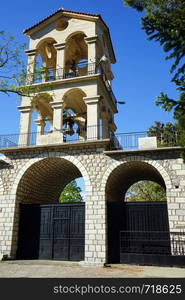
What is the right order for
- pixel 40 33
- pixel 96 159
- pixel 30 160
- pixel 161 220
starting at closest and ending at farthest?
pixel 161 220, pixel 96 159, pixel 30 160, pixel 40 33

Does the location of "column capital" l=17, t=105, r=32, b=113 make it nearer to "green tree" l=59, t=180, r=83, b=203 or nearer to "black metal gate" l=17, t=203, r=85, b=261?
"black metal gate" l=17, t=203, r=85, b=261

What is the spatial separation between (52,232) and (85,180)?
327cm

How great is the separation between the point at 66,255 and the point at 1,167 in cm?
571

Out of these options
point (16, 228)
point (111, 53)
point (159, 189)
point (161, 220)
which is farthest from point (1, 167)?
point (159, 189)

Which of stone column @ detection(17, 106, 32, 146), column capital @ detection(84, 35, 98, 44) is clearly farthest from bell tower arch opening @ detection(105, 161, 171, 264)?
column capital @ detection(84, 35, 98, 44)

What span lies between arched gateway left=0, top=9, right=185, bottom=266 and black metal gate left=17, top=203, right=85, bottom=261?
0.15ft

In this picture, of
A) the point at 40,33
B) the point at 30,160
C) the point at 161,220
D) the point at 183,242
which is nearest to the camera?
the point at 183,242

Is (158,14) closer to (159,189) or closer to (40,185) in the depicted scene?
(40,185)

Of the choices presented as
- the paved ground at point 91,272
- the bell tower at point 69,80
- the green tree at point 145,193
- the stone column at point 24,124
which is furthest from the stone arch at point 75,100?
the green tree at point 145,193

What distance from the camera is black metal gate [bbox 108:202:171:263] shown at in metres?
11.1

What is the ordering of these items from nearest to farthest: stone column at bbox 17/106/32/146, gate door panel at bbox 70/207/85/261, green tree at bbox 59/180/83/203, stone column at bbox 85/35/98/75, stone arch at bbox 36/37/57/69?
gate door panel at bbox 70/207/85/261 → stone column at bbox 17/106/32/146 → stone column at bbox 85/35/98/75 → stone arch at bbox 36/37/57/69 → green tree at bbox 59/180/83/203

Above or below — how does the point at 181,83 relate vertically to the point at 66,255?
above

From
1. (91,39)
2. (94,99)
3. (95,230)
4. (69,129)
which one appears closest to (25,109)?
(69,129)

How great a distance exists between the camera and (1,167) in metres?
13.5
